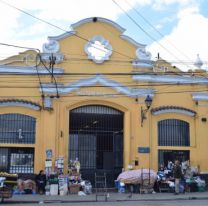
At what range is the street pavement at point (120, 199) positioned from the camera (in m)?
20.2

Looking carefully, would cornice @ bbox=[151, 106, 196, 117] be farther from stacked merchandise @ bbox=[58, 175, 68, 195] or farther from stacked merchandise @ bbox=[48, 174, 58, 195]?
stacked merchandise @ bbox=[48, 174, 58, 195]

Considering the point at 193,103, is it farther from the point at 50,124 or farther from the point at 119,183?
the point at 50,124

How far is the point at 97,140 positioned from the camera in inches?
1049

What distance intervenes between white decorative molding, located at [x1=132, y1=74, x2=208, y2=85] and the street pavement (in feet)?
21.5

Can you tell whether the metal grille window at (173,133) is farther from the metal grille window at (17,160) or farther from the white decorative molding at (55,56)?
the metal grille window at (17,160)

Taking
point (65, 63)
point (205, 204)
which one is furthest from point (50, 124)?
point (205, 204)

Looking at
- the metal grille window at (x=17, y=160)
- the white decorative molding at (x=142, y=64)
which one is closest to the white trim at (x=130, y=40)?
the white decorative molding at (x=142, y=64)

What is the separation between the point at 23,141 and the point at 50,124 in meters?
1.64

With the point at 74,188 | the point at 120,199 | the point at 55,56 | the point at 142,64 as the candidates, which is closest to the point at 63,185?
the point at 74,188

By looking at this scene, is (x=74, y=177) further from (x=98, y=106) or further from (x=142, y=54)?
(x=142, y=54)

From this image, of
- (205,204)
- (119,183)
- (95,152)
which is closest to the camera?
(205,204)

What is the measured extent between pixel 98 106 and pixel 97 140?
185cm

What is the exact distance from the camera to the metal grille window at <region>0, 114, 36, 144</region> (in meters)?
25.2

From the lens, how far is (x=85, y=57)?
Answer: 26.4 meters
